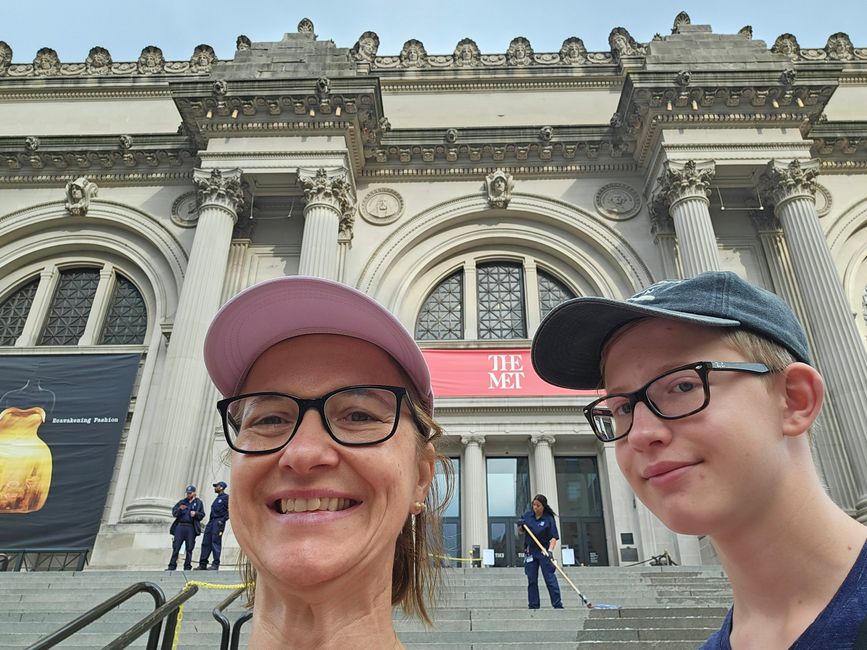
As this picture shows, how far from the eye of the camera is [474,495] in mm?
14398

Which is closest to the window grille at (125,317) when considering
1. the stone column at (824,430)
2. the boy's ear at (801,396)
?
the boy's ear at (801,396)

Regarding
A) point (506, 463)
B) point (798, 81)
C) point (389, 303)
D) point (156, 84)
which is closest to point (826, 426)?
point (506, 463)

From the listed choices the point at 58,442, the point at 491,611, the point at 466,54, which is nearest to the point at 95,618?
the point at 491,611

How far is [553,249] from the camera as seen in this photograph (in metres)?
17.7

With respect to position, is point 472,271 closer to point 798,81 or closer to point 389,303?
point 389,303

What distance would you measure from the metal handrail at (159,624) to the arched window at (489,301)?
1265 cm

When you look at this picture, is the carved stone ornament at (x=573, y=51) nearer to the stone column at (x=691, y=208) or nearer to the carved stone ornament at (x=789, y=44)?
the carved stone ornament at (x=789, y=44)

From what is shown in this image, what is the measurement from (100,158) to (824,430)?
22.7 m

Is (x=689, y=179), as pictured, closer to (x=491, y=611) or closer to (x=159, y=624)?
(x=491, y=611)

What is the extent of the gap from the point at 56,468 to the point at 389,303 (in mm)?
10082

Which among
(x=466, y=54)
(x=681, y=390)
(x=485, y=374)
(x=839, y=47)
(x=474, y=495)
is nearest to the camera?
(x=681, y=390)

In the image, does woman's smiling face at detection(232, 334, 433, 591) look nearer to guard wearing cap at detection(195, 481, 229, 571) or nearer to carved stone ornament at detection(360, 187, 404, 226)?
guard wearing cap at detection(195, 481, 229, 571)

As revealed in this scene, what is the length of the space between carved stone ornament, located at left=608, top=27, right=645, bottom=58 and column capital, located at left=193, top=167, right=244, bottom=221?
15530 millimetres

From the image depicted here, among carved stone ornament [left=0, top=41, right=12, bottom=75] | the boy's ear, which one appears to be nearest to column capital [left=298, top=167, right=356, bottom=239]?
the boy's ear
